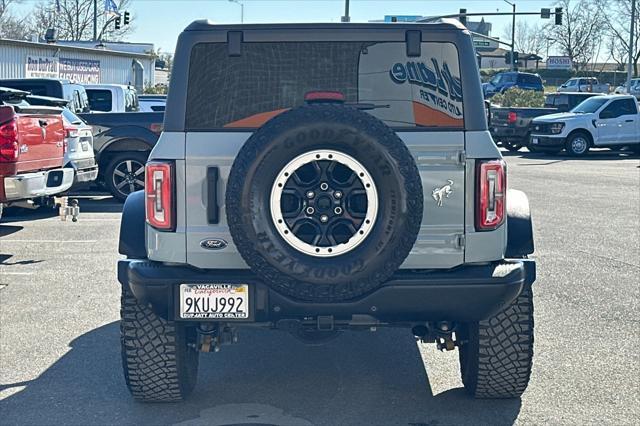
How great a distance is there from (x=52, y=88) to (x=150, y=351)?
11.3m

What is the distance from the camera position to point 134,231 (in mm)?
5152

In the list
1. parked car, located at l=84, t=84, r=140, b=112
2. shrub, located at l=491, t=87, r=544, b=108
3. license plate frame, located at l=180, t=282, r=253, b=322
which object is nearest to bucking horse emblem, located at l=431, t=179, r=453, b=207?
license plate frame, located at l=180, t=282, r=253, b=322

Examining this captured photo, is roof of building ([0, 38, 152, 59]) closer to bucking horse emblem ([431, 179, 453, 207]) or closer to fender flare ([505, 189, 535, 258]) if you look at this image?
fender flare ([505, 189, 535, 258])

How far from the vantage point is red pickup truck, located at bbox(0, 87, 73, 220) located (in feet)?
31.4

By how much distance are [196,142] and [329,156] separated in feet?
2.51

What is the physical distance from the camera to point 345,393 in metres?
5.49

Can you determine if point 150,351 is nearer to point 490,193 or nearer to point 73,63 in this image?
point 490,193

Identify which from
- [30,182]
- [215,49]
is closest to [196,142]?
[215,49]

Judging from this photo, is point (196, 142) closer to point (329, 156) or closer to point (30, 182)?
point (329, 156)

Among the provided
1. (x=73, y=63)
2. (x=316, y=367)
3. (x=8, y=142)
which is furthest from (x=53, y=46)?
(x=316, y=367)

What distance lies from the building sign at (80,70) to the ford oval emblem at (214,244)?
109 ft

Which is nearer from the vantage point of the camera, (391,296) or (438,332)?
(391,296)

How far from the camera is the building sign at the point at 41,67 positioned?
3319 cm

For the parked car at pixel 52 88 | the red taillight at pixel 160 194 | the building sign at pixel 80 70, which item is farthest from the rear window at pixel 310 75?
the building sign at pixel 80 70
